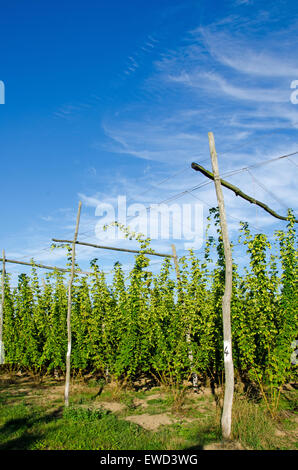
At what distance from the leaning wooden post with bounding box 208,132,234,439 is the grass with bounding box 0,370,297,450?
61 centimetres

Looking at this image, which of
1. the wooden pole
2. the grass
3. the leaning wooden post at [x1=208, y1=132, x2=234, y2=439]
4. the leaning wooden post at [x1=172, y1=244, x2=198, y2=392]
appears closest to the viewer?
the grass

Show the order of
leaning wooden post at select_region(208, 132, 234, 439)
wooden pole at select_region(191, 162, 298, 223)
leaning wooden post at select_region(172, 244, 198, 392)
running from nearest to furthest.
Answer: leaning wooden post at select_region(208, 132, 234, 439) < wooden pole at select_region(191, 162, 298, 223) < leaning wooden post at select_region(172, 244, 198, 392)

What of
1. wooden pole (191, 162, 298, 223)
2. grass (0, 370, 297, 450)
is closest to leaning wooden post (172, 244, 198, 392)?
grass (0, 370, 297, 450)

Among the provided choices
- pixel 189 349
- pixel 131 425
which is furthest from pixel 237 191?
pixel 131 425

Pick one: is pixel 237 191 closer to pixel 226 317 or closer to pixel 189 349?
pixel 226 317

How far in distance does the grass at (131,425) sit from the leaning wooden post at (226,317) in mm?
612

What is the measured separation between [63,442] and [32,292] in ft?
37.5

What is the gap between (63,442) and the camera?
722 cm

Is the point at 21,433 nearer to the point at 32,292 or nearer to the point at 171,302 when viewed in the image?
the point at 171,302

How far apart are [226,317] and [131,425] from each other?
4020 mm

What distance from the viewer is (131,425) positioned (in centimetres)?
863

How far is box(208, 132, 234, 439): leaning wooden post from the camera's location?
24.1ft

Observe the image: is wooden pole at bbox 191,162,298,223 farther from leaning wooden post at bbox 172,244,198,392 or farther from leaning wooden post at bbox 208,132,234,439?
leaning wooden post at bbox 172,244,198,392

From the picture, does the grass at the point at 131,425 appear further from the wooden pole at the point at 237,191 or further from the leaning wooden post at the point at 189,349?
the wooden pole at the point at 237,191
